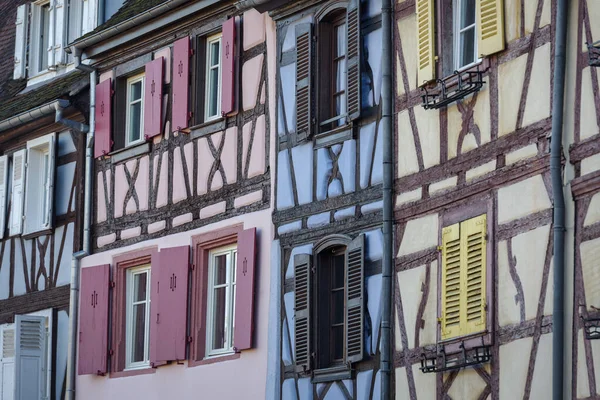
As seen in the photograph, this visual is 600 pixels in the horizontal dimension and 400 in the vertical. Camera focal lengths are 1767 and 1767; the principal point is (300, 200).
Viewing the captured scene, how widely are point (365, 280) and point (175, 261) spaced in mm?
3846

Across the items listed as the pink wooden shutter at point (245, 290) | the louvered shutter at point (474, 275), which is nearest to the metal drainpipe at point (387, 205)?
the louvered shutter at point (474, 275)

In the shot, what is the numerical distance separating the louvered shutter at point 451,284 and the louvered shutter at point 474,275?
0.33ft

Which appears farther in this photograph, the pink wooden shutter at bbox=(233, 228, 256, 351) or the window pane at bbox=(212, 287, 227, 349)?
the window pane at bbox=(212, 287, 227, 349)

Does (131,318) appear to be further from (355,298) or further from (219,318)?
(355,298)

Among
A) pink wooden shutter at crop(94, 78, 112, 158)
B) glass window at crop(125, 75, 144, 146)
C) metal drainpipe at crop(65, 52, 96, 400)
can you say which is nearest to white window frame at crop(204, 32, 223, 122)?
glass window at crop(125, 75, 144, 146)

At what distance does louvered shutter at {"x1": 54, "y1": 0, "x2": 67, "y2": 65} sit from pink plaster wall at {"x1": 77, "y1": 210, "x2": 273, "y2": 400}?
394cm

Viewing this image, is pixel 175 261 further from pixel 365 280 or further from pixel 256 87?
pixel 365 280

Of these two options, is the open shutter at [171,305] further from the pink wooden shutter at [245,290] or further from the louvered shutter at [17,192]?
the louvered shutter at [17,192]

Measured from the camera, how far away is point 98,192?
23.1m

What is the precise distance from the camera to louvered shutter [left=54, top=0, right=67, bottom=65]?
2505 centimetres

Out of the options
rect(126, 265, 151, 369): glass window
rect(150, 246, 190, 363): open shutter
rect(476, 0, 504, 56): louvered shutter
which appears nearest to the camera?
rect(476, 0, 504, 56): louvered shutter

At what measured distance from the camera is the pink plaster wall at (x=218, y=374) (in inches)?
766

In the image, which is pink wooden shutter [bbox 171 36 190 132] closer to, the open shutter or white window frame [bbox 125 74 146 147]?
white window frame [bbox 125 74 146 147]

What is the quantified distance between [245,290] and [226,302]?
0.78m
